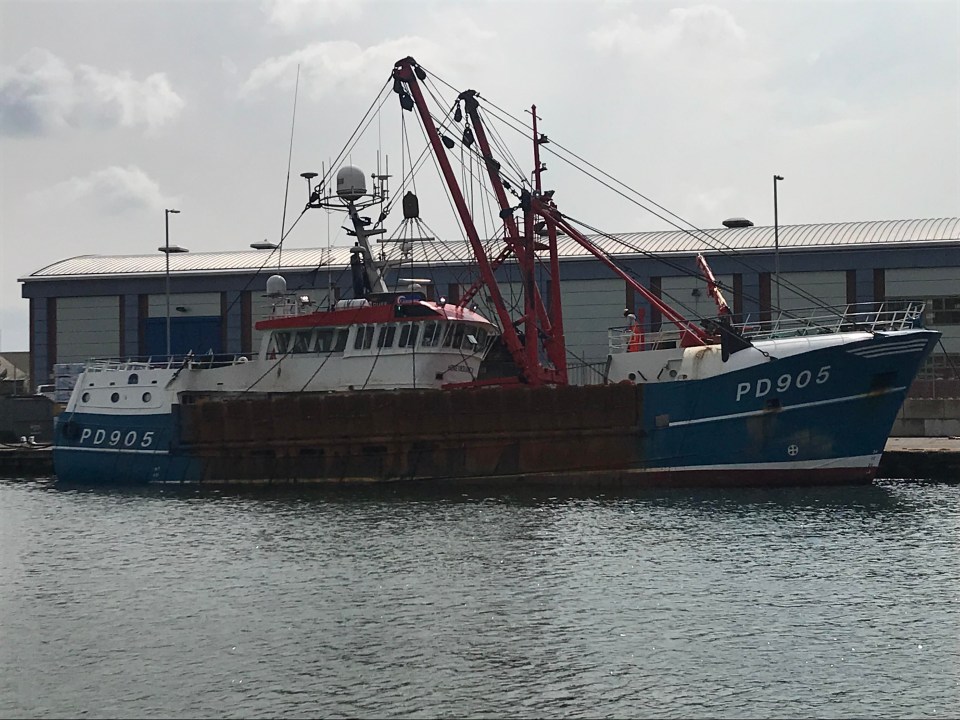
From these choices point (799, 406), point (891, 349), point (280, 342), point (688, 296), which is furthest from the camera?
point (688, 296)

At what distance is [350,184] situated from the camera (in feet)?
133

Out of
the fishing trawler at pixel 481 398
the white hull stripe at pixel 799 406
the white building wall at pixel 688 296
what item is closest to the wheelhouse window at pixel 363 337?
the fishing trawler at pixel 481 398

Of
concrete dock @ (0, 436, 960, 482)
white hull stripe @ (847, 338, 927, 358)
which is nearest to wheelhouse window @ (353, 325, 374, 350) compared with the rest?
white hull stripe @ (847, 338, 927, 358)

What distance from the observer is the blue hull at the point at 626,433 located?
3359 centimetres

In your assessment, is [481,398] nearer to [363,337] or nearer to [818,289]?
[363,337]

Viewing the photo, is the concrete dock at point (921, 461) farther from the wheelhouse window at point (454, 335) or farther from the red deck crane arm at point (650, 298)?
the wheelhouse window at point (454, 335)

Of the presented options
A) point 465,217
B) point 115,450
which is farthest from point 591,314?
point 115,450

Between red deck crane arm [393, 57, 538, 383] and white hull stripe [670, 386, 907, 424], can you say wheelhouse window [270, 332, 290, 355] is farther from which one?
white hull stripe [670, 386, 907, 424]

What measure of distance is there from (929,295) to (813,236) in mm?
6253

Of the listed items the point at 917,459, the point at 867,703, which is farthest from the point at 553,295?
the point at 867,703

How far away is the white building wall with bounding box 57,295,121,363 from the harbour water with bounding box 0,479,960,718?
3327 centimetres

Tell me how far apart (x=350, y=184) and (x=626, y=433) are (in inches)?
494

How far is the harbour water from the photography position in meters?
17.0

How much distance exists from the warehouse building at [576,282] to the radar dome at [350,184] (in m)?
8.29
